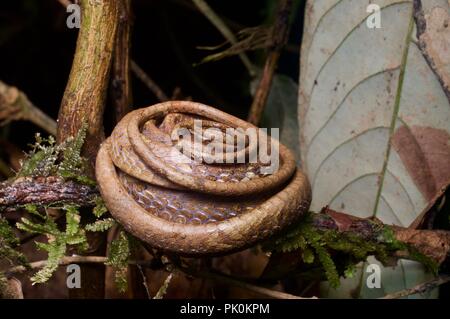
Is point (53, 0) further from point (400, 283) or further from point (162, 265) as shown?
point (400, 283)

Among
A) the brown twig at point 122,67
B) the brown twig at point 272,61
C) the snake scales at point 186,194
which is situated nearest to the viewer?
the snake scales at point 186,194

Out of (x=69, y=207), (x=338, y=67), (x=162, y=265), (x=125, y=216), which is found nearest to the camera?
(x=125, y=216)

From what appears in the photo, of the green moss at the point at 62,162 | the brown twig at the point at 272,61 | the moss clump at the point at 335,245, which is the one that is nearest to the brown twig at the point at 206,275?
the moss clump at the point at 335,245

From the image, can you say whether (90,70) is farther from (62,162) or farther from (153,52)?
(153,52)

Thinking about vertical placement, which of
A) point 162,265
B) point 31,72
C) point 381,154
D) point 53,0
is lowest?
point 162,265

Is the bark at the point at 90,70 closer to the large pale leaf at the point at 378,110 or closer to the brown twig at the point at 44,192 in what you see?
the brown twig at the point at 44,192

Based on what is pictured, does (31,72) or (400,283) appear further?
(31,72)
